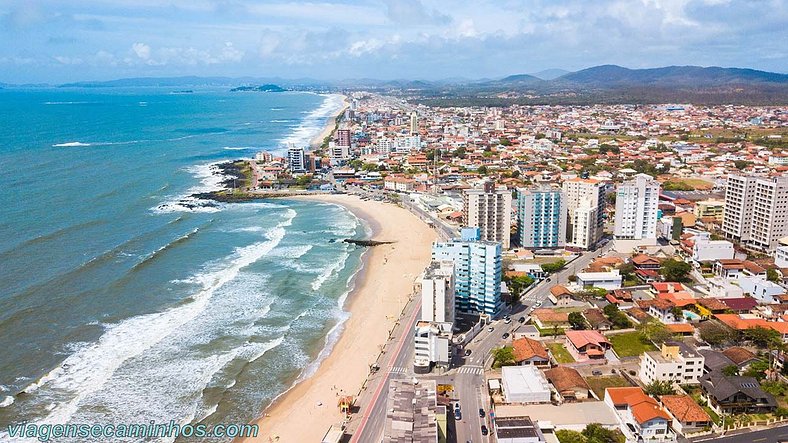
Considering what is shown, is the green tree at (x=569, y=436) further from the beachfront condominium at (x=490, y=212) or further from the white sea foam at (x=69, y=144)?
the white sea foam at (x=69, y=144)

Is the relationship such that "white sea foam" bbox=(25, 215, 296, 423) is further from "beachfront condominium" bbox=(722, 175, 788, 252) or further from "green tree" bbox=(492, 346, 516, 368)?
"beachfront condominium" bbox=(722, 175, 788, 252)

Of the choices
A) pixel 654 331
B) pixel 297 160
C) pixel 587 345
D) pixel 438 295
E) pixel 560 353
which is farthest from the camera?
pixel 297 160

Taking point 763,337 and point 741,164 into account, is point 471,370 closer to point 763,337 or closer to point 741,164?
point 763,337

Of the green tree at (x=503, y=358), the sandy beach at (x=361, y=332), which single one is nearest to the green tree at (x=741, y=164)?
the sandy beach at (x=361, y=332)

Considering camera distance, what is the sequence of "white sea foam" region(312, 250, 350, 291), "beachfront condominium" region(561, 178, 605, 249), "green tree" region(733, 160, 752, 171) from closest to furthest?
"white sea foam" region(312, 250, 350, 291), "beachfront condominium" region(561, 178, 605, 249), "green tree" region(733, 160, 752, 171)

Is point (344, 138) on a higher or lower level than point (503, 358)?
higher

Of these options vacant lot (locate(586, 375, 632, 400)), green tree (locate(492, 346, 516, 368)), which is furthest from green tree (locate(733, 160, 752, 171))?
green tree (locate(492, 346, 516, 368))

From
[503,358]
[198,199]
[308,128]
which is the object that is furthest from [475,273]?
[308,128]
